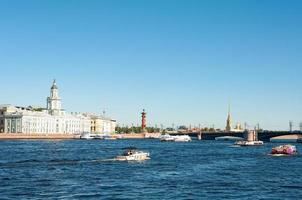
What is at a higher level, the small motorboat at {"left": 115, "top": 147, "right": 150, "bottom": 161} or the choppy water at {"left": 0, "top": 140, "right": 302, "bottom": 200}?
the small motorboat at {"left": 115, "top": 147, "right": 150, "bottom": 161}

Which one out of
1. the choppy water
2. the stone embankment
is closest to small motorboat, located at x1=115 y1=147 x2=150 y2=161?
the choppy water

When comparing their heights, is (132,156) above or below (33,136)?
below

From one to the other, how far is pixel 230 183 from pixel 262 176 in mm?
7520

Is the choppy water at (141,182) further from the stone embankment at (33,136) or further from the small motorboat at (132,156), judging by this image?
the stone embankment at (33,136)

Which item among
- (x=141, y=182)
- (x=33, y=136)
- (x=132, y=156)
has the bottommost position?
(x=141, y=182)

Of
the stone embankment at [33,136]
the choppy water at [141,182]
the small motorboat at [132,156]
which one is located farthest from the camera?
the stone embankment at [33,136]

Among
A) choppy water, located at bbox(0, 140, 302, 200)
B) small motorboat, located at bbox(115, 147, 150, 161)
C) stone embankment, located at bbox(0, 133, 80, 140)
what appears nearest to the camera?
choppy water, located at bbox(0, 140, 302, 200)

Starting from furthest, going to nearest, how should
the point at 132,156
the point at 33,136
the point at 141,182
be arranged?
the point at 33,136 → the point at 132,156 → the point at 141,182

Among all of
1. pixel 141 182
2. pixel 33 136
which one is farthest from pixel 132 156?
pixel 33 136

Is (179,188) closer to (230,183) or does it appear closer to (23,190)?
(230,183)

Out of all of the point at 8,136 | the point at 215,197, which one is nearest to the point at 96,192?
the point at 215,197

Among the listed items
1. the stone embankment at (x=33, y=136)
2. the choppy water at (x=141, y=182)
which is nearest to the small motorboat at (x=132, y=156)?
the choppy water at (x=141, y=182)

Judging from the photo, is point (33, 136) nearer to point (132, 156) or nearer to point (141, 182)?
point (132, 156)

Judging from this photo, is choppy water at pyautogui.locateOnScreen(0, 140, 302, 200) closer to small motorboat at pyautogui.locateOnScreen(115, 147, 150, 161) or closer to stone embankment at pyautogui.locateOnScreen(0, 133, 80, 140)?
small motorboat at pyautogui.locateOnScreen(115, 147, 150, 161)
